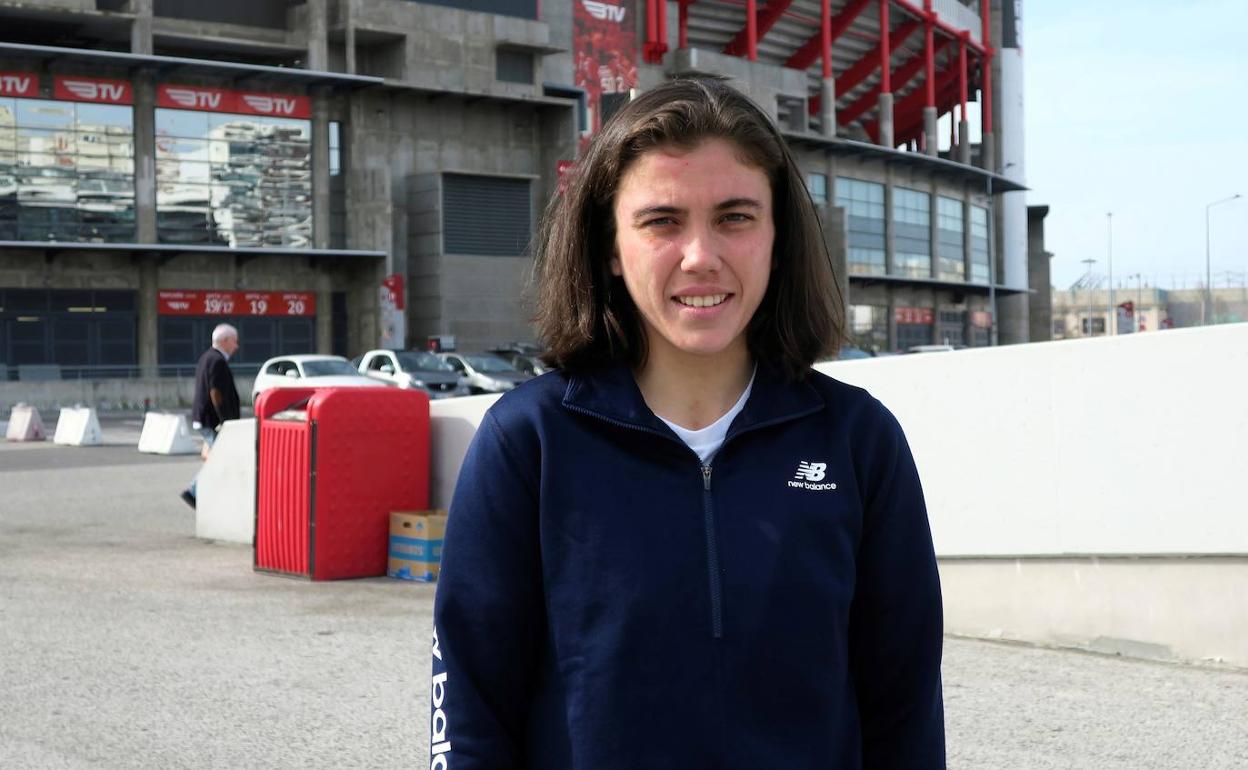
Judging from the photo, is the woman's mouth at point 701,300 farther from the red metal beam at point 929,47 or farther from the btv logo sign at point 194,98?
the red metal beam at point 929,47

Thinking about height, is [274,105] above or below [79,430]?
above

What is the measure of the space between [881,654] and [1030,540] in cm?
509

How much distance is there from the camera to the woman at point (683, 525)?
2.11 m

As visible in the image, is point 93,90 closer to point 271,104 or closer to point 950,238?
point 271,104

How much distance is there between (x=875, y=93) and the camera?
7712 centimetres

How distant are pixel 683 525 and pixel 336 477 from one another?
791 centimetres

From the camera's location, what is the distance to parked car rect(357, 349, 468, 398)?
34562mm

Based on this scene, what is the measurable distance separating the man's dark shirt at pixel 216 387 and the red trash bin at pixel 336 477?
11.5ft

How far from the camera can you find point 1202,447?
6.46 m

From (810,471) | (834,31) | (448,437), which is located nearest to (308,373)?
(448,437)

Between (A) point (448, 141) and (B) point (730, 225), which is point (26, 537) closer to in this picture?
(B) point (730, 225)

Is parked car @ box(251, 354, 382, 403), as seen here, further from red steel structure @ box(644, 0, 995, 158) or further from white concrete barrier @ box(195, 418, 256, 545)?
red steel structure @ box(644, 0, 995, 158)

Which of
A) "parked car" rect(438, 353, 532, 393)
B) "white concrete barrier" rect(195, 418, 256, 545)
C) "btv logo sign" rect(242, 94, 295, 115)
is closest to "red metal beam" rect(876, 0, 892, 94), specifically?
"btv logo sign" rect(242, 94, 295, 115)

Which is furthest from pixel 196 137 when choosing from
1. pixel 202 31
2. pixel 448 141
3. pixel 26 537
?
pixel 26 537
